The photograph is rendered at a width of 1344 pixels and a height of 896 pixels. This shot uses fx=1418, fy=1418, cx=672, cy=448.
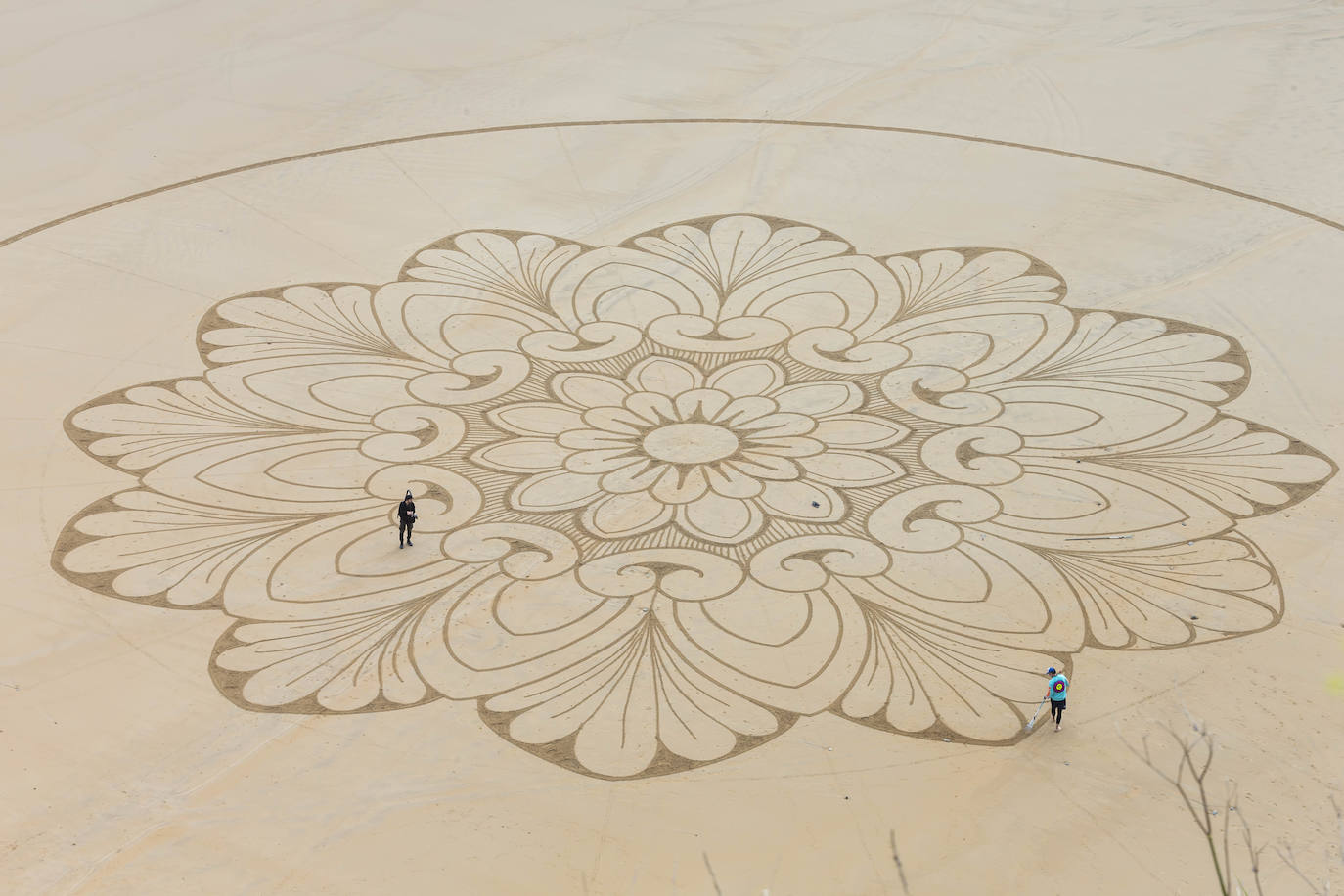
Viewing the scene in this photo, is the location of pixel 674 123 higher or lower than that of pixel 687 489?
higher

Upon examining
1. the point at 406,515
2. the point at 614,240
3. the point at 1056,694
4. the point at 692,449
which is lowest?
the point at 1056,694

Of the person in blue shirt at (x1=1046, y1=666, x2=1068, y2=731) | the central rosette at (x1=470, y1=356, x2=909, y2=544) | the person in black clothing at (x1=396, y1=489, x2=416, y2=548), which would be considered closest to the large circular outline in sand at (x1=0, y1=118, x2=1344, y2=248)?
the central rosette at (x1=470, y1=356, x2=909, y2=544)

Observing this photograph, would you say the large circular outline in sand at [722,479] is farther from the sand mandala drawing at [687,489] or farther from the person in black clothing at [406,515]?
the person in black clothing at [406,515]

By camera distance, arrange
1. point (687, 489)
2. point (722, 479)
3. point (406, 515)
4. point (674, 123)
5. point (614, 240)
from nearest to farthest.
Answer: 1. point (406, 515)
2. point (687, 489)
3. point (722, 479)
4. point (614, 240)
5. point (674, 123)

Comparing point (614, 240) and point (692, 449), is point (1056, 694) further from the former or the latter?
point (614, 240)

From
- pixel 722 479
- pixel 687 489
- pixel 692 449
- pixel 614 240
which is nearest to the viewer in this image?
pixel 687 489

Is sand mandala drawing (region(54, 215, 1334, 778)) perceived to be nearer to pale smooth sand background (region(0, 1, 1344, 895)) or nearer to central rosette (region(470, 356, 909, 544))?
central rosette (region(470, 356, 909, 544))

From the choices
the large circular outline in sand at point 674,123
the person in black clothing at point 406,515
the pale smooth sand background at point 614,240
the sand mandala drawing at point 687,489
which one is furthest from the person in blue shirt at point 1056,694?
the large circular outline in sand at point 674,123

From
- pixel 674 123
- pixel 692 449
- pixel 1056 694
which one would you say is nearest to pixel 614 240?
A: pixel 674 123
